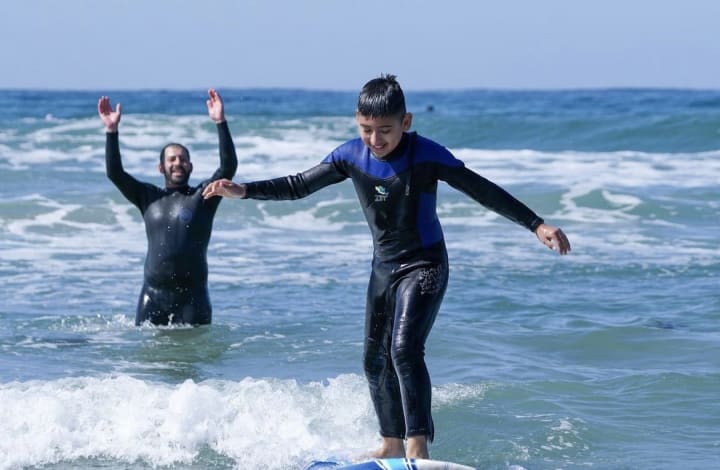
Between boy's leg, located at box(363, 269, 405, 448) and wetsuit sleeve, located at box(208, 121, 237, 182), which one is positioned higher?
wetsuit sleeve, located at box(208, 121, 237, 182)

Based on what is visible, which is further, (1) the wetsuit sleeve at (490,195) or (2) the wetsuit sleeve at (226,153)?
(2) the wetsuit sleeve at (226,153)

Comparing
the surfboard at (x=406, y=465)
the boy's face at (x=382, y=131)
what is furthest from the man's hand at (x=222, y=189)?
the surfboard at (x=406, y=465)

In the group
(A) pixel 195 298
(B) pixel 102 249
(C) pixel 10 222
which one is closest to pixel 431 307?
(A) pixel 195 298

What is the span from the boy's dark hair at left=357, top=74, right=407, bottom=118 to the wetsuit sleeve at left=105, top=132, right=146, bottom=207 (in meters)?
3.36

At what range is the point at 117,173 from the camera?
8.31 m

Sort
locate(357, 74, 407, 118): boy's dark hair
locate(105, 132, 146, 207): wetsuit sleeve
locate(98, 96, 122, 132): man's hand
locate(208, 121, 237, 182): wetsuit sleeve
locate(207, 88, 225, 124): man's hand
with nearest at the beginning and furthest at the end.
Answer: locate(357, 74, 407, 118): boy's dark hair → locate(207, 88, 225, 124): man's hand → locate(208, 121, 237, 182): wetsuit sleeve → locate(98, 96, 122, 132): man's hand → locate(105, 132, 146, 207): wetsuit sleeve

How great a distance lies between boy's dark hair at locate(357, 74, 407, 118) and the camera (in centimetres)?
502

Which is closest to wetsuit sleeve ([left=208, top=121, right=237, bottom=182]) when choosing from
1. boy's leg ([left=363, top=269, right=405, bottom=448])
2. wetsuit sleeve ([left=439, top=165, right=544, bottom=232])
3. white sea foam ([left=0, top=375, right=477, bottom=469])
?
white sea foam ([left=0, top=375, right=477, bottom=469])

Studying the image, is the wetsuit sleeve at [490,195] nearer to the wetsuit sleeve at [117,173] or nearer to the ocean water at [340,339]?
the ocean water at [340,339]

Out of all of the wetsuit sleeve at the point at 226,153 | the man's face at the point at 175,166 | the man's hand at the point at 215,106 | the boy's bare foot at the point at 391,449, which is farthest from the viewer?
the man's face at the point at 175,166

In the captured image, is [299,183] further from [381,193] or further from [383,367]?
[383,367]

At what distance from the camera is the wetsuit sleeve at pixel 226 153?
7781mm

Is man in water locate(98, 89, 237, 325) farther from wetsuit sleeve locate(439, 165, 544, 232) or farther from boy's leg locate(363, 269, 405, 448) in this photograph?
wetsuit sleeve locate(439, 165, 544, 232)

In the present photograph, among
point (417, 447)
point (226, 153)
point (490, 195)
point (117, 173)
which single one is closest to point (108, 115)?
point (117, 173)
